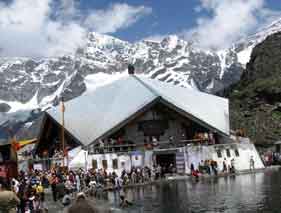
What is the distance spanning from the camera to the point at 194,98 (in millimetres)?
67562

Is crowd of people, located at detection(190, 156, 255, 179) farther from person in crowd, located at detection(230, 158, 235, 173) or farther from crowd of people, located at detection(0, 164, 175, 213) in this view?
crowd of people, located at detection(0, 164, 175, 213)

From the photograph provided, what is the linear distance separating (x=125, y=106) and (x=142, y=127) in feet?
8.62

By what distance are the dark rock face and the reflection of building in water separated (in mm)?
17580

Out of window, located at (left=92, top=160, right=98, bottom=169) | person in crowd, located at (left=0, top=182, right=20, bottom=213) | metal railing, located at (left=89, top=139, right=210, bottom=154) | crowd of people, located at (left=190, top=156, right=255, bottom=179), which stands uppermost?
metal railing, located at (left=89, top=139, right=210, bottom=154)

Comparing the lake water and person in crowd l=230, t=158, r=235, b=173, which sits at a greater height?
person in crowd l=230, t=158, r=235, b=173

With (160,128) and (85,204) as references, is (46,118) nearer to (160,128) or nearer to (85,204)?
(160,128)

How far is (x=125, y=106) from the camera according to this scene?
62.4 meters

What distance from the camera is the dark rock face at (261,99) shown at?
85562 millimetres

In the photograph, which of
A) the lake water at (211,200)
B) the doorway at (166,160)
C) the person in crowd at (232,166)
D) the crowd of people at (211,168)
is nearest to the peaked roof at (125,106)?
the person in crowd at (232,166)

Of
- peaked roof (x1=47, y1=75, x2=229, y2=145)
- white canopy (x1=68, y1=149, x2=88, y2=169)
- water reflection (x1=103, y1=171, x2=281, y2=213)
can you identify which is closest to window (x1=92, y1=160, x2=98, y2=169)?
white canopy (x1=68, y1=149, x2=88, y2=169)

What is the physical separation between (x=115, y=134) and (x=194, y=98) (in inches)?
432

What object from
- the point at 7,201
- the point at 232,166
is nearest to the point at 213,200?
the point at 7,201

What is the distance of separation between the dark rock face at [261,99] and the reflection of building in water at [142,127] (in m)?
17.6

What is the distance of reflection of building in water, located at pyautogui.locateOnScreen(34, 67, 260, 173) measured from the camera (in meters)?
54.2
